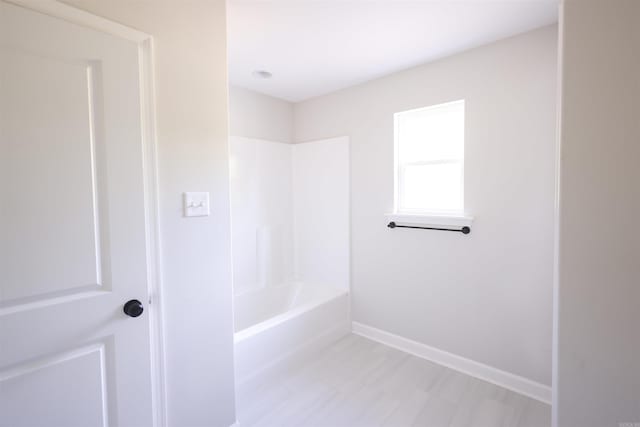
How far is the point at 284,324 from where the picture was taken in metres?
2.25

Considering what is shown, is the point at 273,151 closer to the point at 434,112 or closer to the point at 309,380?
the point at 434,112

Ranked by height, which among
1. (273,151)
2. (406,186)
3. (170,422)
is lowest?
(170,422)

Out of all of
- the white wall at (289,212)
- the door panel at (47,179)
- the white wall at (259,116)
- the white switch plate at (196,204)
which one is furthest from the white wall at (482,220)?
the door panel at (47,179)

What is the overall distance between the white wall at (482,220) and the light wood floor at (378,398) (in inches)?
9.1

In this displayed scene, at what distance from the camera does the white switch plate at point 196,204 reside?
53.6 inches

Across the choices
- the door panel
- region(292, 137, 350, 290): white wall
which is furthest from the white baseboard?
the door panel

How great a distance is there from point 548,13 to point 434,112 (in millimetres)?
850

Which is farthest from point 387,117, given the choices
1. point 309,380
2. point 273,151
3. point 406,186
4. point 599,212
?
point 309,380

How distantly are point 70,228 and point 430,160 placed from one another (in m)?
2.29

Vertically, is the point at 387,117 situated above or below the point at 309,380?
above

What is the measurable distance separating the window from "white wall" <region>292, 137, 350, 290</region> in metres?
0.53

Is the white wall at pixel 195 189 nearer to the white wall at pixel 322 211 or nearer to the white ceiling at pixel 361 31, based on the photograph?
the white ceiling at pixel 361 31

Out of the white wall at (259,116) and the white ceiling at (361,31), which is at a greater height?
the white ceiling at (361,31)

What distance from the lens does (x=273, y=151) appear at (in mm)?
3090
